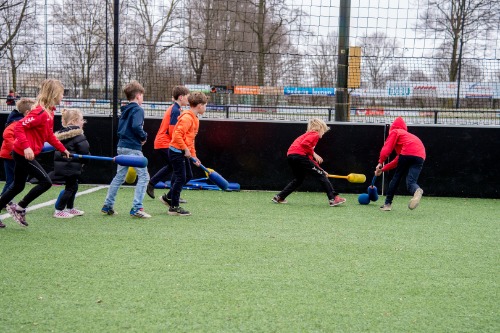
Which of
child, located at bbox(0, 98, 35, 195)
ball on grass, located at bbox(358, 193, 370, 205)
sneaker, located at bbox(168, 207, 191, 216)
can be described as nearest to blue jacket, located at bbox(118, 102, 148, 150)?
sneaker, located at bbox(168, 207, 191, 216)

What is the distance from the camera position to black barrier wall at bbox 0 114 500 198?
9961mm

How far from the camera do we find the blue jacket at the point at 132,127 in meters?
7.36

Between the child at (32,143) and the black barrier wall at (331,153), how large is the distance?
3812mm

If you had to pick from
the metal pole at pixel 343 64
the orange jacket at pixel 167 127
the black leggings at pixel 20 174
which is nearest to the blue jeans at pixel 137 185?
the black leggings at pixel 20 174

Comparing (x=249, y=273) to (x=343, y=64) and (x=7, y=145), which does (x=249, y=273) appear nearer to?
(x=7, y=145)

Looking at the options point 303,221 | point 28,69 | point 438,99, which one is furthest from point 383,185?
point 28,69

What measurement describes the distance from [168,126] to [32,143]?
9.22ft

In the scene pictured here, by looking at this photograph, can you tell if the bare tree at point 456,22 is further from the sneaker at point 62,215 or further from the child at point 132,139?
the sneaker at point 62,215

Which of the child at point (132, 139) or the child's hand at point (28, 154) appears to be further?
the child at point (132, 139)

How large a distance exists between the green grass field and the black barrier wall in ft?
7.88

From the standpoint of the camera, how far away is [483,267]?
5047 millimetres

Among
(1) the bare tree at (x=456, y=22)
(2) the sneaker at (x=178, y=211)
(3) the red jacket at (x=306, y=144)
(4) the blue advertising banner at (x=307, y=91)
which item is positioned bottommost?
(2) the sneaker at (x=178, y=211)

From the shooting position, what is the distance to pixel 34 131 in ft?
21.1

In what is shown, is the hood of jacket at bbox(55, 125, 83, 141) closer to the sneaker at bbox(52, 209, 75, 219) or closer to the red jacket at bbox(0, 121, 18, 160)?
the red jacket at bbox(0, 121, 18, 160)
